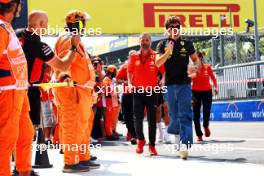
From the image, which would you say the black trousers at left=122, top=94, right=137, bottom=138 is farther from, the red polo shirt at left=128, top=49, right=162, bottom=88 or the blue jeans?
the blue jeans

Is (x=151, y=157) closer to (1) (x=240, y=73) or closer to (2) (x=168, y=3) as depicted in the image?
(1) (x=240, y=73)

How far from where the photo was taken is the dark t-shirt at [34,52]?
4.77 metres

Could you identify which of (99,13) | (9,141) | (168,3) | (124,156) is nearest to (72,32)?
(9,141)

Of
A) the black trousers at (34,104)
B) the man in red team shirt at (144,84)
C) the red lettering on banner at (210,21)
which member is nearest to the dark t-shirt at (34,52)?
the black trousers at (34,104)

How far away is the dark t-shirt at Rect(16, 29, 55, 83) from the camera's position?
4.77 metres

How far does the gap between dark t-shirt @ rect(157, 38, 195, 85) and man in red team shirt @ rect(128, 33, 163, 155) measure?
1.45ft

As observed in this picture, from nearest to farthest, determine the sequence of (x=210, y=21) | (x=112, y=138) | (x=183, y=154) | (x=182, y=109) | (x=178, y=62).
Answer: (x=183, y=154) < (x=182, y=109) < (x=178, y=62) < (x=112, y=138) < (x=210, y=21)

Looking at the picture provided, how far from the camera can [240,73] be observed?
49.7 ft

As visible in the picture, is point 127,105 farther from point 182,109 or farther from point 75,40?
point 75,40

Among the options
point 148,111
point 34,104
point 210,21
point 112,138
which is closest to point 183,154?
point 148,111

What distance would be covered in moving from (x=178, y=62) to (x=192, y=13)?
24267mm

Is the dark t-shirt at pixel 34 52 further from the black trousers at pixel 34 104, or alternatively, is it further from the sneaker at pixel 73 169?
the sneaker at pixel 73 169

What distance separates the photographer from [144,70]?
7.52 m

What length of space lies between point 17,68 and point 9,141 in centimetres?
53
